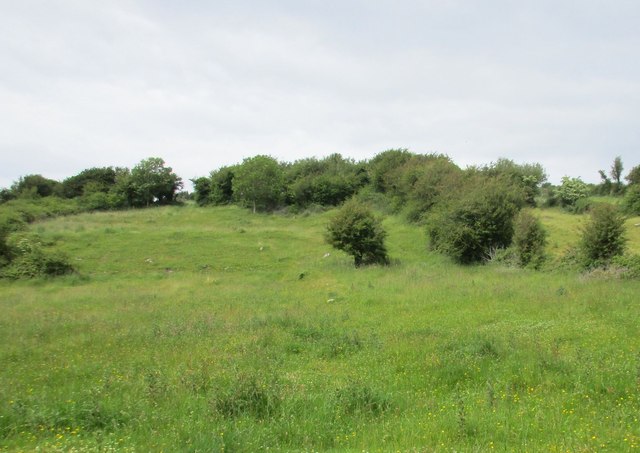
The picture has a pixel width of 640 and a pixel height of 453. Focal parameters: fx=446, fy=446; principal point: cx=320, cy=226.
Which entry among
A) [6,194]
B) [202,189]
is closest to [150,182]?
[202,189]

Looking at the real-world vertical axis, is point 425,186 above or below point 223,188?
below

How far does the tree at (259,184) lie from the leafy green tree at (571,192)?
105 ft

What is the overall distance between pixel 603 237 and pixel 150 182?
5741 centimetres

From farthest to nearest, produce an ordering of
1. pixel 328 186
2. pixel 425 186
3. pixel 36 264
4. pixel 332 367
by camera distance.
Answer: pixel 328 186 < pixel 425 186 < pixel 36 264 < pixel 332 367

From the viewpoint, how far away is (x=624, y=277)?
671 inches

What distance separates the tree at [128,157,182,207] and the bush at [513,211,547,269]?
52.8 meters

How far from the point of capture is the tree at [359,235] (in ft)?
87.1

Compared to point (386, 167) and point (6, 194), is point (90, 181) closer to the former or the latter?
point (6, 194)

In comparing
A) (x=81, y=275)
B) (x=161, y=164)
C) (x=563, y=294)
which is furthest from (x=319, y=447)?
(x=161, y=164)

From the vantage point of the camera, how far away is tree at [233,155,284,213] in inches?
2110

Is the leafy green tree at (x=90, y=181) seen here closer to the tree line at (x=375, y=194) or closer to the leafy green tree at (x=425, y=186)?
the tree line at (x=375, y=194)

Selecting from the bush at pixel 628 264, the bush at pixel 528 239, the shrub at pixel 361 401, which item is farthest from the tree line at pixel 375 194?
the shrub at pixel 361 401

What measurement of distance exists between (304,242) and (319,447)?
29.7 meters

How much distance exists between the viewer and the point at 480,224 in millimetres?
25938
